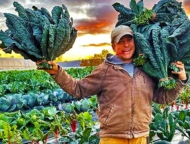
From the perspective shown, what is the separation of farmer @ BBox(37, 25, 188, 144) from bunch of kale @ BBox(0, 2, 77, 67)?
0.27 m

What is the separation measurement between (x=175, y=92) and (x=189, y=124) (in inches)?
74.3

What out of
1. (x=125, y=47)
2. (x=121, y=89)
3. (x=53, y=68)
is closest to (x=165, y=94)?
(x=121, y=89)

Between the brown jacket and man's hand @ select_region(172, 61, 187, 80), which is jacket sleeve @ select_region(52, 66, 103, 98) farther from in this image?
man's hand @ select_region(172, 61, 187, 80)

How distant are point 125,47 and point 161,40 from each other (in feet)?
1.08

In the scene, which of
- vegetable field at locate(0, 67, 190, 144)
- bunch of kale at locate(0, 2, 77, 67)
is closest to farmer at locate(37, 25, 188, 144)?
bunch of kale at locate(0, 2, 77, 67)

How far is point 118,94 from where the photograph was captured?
135 inches

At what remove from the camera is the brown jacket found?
11.1ft

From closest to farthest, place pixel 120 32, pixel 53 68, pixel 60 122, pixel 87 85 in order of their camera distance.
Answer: pixel 53 68, pixel 120 32, pixel 87 85, pixel 60 122

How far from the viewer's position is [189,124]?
5270 mm

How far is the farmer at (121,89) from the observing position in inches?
134

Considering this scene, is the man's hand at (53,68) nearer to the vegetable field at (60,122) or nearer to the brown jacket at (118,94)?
the brown jacket at (118,94)

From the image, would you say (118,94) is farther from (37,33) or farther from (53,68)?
(37,33)

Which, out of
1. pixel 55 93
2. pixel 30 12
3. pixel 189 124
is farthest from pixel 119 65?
pixel 55 93

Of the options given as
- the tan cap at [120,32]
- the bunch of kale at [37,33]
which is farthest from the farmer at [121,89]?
the bunch of kale at [37,33]
